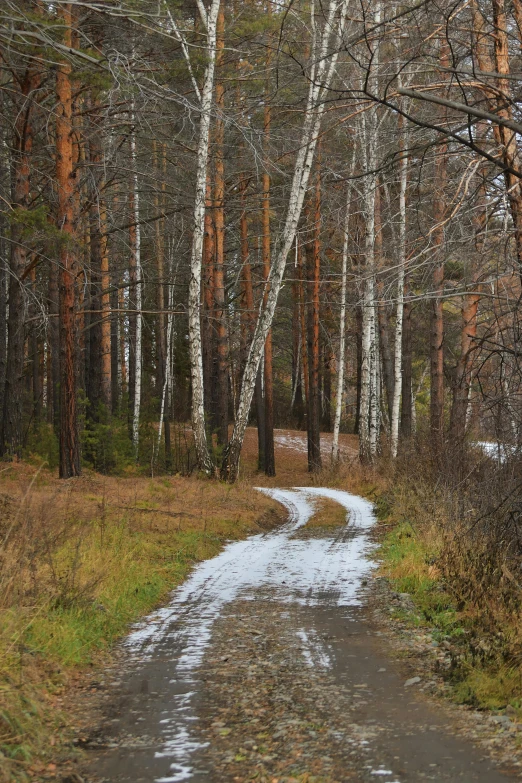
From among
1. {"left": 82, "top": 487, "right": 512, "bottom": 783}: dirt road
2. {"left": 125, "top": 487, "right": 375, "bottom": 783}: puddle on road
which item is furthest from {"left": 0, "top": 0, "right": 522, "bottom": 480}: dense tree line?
{"left": 82, "top": 487, "right": 512, "bottom": 783}: dirt road

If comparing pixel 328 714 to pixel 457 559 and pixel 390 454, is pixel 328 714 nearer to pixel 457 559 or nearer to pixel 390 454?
pixel 457 559

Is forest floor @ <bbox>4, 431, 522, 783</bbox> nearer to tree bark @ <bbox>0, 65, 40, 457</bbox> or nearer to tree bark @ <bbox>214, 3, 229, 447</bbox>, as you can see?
tree bark @ <bbox>0, 65, 40, 457</bbox>

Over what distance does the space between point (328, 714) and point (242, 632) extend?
2.00 m

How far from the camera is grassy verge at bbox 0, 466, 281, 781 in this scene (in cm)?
434

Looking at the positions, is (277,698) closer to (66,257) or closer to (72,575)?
(72,575)

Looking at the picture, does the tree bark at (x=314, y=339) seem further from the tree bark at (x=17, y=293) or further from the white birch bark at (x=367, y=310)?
the tree bark at (x=17, y=293)

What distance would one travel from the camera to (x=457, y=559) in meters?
7.90

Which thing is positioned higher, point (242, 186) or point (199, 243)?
point (242, 186)

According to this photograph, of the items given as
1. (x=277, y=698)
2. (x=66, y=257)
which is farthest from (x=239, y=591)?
(x=66, y=257)

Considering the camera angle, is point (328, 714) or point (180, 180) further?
point (180, 180)

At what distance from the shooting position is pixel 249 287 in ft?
89.6

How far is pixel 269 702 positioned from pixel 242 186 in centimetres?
2382

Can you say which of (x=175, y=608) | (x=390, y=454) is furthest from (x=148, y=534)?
(x=390, y=454)

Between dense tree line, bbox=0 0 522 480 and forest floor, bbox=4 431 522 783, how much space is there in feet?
8.18
